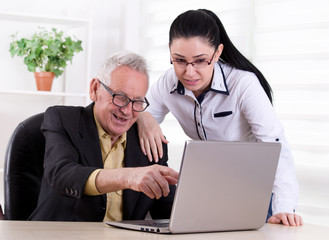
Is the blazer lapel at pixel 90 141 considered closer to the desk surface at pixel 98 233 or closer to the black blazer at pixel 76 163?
the black blazer at pixel 76 163

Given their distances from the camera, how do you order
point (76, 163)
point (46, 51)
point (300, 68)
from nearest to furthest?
point (76, 163)
point (300, 68)
point (46, 51)

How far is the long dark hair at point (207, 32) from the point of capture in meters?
1.87

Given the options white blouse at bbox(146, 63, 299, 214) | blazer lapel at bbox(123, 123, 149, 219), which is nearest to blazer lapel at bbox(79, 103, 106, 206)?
blazer lapel at bbox(123, 123, 149, 219)

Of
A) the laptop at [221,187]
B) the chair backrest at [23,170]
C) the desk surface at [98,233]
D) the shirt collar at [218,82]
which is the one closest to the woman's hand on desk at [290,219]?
the desk surface at [98,233]

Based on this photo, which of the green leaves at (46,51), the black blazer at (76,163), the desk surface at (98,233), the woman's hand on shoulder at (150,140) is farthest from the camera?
the green leaves at (46,51)

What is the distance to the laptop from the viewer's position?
1.19 m

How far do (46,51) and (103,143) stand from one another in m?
1.50

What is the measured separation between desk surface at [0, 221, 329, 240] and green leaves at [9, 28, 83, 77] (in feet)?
6.27

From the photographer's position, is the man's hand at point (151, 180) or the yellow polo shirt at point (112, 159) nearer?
the man's hand at point (151, 180)

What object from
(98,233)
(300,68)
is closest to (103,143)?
(98,233)

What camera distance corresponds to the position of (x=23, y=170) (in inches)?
69.3

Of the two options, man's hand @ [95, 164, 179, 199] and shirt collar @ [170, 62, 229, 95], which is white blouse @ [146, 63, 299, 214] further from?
man's hand @ [95, 164, 179, 199]

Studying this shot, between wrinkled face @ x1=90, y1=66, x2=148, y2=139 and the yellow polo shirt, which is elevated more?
wrinkled face @ x1=90, y1=66, x2=148, y2=139

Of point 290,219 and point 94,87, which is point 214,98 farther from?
point 290,219
